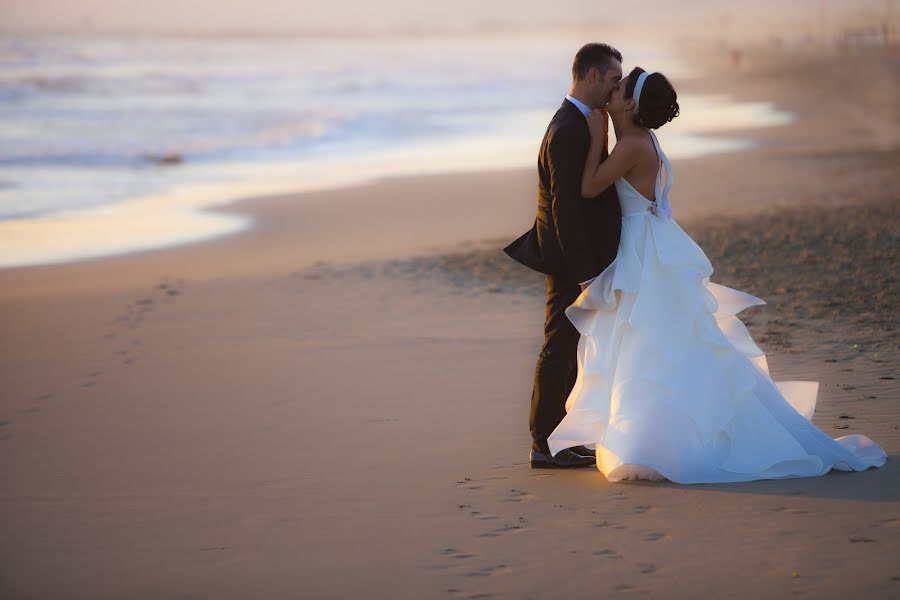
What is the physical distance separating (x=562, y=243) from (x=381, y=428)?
1805 millimetres

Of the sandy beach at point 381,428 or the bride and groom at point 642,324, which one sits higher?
the bride and groom at point 642,324

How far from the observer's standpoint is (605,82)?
550cm

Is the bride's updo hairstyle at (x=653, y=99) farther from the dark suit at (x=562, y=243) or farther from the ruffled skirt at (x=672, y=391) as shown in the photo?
the ruffled skirt at (x=672, y=391)

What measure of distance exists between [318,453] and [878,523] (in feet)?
9.42

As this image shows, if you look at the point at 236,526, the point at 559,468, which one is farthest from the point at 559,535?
the point at 236,526

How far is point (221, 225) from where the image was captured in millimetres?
15211

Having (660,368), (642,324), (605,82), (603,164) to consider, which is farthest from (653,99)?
(660,368)

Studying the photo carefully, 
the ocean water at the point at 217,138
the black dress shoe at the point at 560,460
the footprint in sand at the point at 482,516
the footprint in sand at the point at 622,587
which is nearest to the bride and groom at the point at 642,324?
the black dress shoe at the point at 560,460

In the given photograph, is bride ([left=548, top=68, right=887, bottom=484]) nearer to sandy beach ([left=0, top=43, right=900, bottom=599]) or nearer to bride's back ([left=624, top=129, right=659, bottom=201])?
bride's back ([left=624, top=129, right=659, bottom=201])

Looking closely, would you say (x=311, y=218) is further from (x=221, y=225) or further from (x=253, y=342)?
(x=253, y=342)

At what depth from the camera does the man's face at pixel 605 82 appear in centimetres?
550

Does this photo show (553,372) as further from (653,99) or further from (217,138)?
Result: (217,138)

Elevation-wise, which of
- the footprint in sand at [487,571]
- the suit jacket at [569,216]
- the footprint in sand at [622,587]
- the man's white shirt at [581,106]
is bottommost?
the footprint in sand at [487,571]

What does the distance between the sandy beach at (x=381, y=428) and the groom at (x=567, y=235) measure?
0.36 metres
